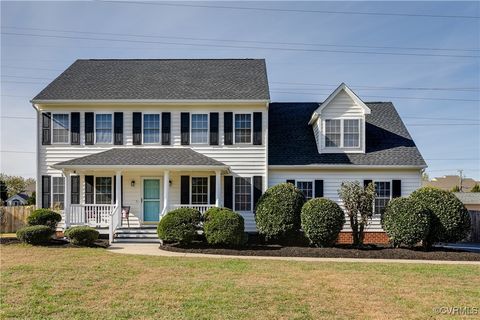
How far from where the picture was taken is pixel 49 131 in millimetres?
18062

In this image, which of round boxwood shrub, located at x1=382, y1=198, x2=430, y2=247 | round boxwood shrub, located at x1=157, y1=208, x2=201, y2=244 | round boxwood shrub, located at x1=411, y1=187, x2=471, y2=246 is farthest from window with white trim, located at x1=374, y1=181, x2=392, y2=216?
round boxwood shrub, located at x1=157, y1=208, x2=201, y2=244

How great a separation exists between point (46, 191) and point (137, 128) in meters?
4.79

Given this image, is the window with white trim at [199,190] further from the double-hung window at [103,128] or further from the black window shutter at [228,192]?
the double-hung window at [103,128]

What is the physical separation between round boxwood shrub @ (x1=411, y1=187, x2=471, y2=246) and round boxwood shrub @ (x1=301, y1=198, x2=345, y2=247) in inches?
116

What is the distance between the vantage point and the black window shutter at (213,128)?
711 inches

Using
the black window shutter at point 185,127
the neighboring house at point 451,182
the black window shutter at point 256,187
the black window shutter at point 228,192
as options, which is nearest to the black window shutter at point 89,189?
the black window shutter at point 185,127

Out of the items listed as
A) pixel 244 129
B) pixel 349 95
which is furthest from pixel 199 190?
pixel 349 95

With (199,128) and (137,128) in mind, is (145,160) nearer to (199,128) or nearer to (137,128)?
(137,128)

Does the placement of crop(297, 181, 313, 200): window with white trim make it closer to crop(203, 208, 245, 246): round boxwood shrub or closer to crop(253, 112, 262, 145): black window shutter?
crop(253, 112, 262, 145): black window shutter

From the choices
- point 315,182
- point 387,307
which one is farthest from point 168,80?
point 387,307

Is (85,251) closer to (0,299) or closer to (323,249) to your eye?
(0,299)

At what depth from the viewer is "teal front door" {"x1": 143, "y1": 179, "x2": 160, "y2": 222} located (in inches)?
714

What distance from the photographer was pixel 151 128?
717 inches

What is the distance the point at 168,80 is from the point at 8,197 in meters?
43.4
